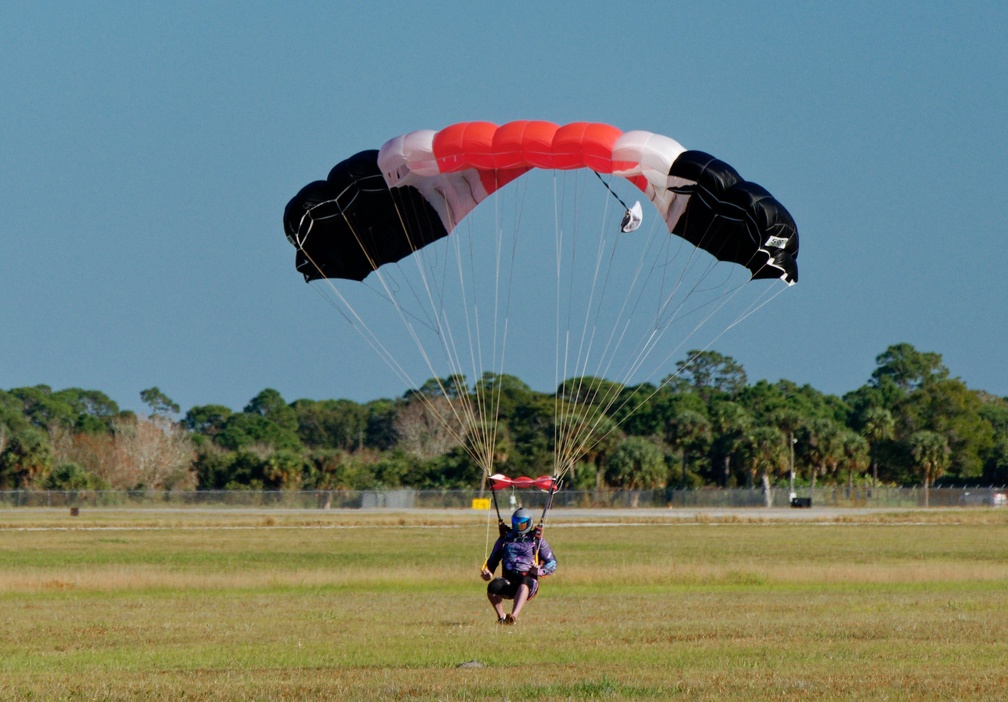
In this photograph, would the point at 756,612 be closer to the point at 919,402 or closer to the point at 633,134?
the point at 633,134

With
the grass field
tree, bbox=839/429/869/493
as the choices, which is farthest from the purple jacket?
tree, bbox=839/429/869/493

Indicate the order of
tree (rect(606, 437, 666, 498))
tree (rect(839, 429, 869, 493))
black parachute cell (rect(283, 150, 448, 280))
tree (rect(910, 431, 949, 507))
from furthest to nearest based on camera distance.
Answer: tree (rect(910, 431, 949, 507)) → tree (rect(839, 429, 869, 493)) → tree (rect(606, 437, 666, 498)) → black parachute cell (rect(283, 150, 448, 280))

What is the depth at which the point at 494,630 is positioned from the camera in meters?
16.1

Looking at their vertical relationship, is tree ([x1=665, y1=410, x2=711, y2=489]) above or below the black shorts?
above

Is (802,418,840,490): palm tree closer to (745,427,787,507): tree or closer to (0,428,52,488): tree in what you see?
(745,427,787,507): tree

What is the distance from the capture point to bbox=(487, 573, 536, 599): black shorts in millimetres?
16172

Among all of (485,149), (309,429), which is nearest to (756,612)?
(485,149)

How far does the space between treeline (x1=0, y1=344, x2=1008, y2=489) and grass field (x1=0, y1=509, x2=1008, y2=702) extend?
4658 cm

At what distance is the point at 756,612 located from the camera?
61.2 ft

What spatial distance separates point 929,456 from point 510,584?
294ft

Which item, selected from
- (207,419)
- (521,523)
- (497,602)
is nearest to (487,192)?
(521,523)

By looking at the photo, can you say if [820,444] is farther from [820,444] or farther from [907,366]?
[907,366]

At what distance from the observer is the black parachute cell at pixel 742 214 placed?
1781 centimetres

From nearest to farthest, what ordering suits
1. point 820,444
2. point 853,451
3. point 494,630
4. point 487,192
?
point 494,630 → point 487,192 → point 820,444 → point 853,451
